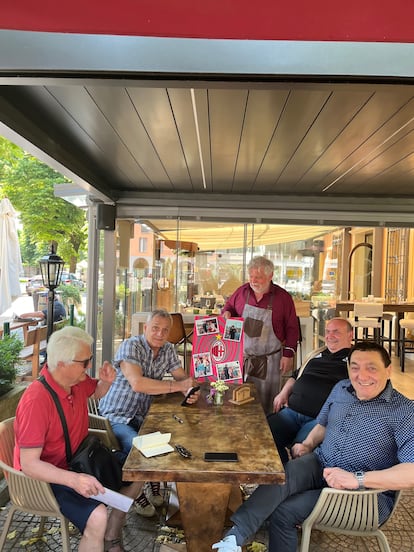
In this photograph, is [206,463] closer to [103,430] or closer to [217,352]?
[103,430]

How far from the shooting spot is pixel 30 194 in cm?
1067

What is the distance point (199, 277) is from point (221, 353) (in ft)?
10.6

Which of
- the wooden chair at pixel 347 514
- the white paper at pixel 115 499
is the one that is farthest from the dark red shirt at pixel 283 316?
the white paper at pixel 115 499

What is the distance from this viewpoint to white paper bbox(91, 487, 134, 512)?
1.76 meters

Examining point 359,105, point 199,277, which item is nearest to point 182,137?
point 359,105

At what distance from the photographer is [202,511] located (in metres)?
2.07

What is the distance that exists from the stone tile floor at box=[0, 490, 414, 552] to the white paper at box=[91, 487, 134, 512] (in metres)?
0.81

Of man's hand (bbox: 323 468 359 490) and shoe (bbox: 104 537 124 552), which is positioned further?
shoe (bbox: 104 537 124 552)

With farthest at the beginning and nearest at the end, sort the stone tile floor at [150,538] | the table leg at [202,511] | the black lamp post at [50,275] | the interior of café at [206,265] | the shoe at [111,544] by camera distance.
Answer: the interior of café at [206,265] → the black lamp post at [50,275] → the stone tile floor at [150,538] → the shoe at [111,544] → the table leg at [202,511]

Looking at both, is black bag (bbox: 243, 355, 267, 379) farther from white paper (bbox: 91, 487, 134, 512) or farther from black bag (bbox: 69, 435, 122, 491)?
white paper (bbox: 91, 487, 134, 512)

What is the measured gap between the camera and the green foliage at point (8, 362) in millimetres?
3499

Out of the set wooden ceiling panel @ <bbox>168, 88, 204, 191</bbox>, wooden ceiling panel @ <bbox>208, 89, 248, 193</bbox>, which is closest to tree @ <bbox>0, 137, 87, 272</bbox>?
wooden ceiling panel @ <bbox>168, 88, 204, 191</bbox>

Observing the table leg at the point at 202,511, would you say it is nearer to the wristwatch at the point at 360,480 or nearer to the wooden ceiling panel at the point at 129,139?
the wristwatch at the point at 360,480

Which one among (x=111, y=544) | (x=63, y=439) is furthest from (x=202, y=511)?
(x=63, y=439)
